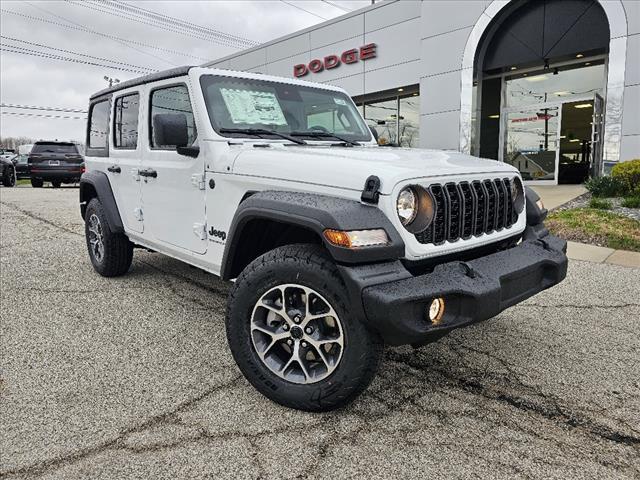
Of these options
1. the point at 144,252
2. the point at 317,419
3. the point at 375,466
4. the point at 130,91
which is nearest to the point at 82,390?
the point at 317,419

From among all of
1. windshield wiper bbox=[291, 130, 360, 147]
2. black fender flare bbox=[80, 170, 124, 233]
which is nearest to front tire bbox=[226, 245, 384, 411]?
windshield wiper bbox=[291, 130, 360, 147]

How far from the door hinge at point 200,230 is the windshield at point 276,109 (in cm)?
64

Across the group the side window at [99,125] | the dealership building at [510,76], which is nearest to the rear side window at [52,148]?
the dealership building at [510,76]

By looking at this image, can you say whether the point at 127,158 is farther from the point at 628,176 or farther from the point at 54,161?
the point at 54,161

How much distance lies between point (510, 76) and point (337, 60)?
255 inches

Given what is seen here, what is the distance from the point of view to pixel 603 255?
20.7ft

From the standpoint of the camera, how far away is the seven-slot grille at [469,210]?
8.36ft

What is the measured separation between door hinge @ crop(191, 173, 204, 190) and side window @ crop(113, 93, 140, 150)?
114 cm

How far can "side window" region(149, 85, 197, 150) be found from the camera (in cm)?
318

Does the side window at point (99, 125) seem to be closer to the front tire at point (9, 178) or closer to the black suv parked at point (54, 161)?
the black suv parked at point (54, 161)

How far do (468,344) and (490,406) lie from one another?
0.85 m

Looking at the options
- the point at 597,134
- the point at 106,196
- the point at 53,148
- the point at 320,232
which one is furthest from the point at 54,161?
the point at 320,232

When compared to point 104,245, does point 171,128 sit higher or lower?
higher

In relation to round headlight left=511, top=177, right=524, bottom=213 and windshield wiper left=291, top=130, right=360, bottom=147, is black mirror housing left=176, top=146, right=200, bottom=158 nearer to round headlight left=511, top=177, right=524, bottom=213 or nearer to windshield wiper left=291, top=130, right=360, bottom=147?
windshield wiper left=291, top=130, right=360, bottom=147
